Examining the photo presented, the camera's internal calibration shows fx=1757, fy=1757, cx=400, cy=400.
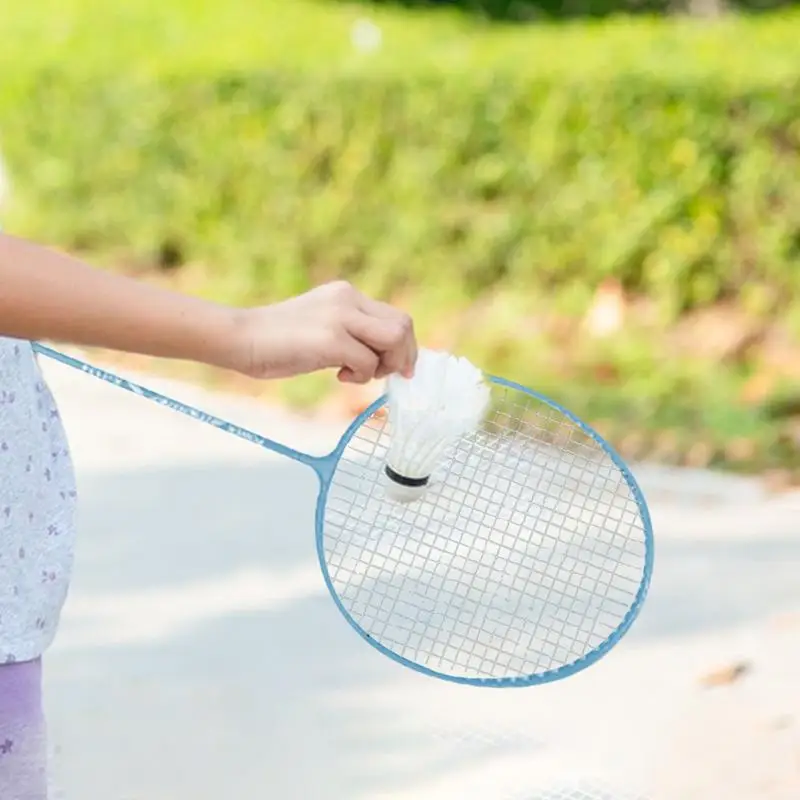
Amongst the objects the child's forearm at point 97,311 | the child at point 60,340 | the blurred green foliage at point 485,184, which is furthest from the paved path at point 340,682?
the child's forearm at point 97,311

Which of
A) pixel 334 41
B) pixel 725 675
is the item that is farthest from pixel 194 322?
pixel 334 41

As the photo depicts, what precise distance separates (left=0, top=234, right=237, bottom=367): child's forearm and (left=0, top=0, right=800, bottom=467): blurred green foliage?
3.43m

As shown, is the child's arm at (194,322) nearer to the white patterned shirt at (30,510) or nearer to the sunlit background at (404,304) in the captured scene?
the white patterned shirt at (30,510)

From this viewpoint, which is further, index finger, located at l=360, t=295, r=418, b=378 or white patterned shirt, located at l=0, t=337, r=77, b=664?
white patterned shirt, located at l=0, t=337, r=77, b=664

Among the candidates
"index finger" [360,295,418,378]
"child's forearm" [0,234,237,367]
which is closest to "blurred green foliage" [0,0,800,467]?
"index finger" [360,295,418,378]

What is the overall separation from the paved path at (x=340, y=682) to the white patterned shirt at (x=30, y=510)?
1.25m

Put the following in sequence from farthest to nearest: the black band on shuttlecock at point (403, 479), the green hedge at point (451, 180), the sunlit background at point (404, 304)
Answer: the green hedge at point (451, 180), the sunlit background at point (404, 304), the black band on shuttlecock at point (403, 479)

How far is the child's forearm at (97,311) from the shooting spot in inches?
63.1

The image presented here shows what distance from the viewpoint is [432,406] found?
2.10 meters

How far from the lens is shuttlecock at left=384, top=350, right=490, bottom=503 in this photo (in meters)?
2.08

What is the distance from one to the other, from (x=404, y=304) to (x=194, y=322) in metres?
4.68

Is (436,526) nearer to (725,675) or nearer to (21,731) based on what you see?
(725,675)

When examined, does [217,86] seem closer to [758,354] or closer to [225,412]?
[225,412]

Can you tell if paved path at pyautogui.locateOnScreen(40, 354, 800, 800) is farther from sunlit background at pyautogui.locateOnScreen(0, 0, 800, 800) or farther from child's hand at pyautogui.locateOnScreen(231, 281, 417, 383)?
child's hand at pyautogui.locateOnScreen(231, 281, 417, 383)
